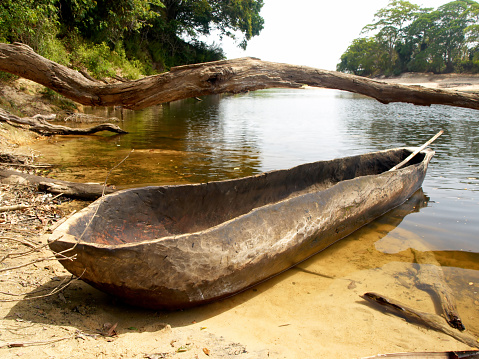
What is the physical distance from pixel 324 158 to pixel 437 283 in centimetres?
502

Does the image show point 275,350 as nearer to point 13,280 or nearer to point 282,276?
point 282,276

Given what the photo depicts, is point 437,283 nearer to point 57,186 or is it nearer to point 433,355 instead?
point 433,355

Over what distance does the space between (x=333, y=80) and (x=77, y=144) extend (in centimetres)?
625

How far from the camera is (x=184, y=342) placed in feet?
6.93

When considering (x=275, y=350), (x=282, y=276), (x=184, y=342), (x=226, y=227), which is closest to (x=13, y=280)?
(x=184, y=342)

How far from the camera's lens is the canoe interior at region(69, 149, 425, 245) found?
8.99 feet

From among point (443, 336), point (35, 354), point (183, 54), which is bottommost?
point (443, 336)

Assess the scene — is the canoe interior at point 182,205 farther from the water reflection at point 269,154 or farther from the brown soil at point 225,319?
the water reflection at point 269,154

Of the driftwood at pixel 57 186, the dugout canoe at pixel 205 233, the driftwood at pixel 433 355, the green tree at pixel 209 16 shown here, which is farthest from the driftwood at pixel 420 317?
the green tree at pixel 209 16

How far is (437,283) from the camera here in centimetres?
320

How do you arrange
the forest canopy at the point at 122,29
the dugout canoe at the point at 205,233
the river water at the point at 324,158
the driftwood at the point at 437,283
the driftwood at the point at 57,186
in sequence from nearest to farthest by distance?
the dugout canoe at the point at 205,233 < the driftwood at the point at 437,283 < the river water at the point at 324,158 < the driftwood at the point at 57,186 < the forest canopy at the point at 122,29

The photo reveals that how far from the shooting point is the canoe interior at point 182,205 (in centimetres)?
274

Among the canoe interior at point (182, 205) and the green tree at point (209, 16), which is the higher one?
the green tree at point (209, 16)

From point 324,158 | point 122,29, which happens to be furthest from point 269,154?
point 122,29
